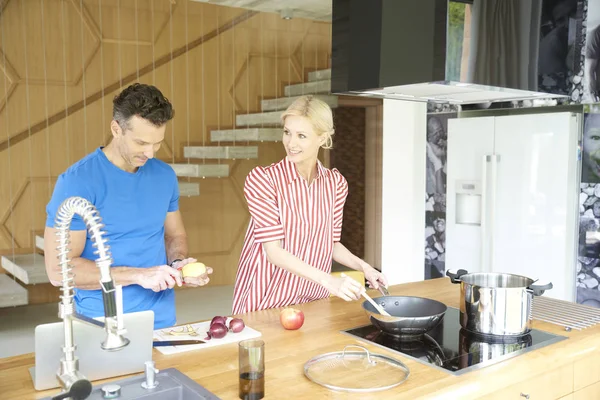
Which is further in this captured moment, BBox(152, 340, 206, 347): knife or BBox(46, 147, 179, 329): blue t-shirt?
BBox(46, 147, 179, 329): blue t-shirt

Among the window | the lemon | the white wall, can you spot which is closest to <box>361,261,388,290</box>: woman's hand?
the lemon

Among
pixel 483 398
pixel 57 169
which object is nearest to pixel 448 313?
pixel 483 398

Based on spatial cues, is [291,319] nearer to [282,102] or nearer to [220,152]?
[220,152]

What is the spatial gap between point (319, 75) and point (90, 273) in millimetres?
4449

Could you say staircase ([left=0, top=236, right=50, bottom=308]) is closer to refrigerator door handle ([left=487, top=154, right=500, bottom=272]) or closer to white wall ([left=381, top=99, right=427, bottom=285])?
white wall ([left=381, top=99, right=427, bottom=285])

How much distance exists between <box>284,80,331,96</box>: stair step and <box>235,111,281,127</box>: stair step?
0.48 m

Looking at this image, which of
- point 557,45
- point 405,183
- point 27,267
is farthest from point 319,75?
point 557,45

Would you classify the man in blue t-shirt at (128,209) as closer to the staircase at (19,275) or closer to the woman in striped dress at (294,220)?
the woman in striped dress at (294,220)

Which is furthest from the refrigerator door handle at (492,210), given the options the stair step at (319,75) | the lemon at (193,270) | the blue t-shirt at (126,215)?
the lemon at (193,270)

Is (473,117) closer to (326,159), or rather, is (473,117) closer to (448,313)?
(326,159)

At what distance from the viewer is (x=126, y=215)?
207 cm

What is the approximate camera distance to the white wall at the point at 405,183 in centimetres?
530

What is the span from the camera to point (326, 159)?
248 inches

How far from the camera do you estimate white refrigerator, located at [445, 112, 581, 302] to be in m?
4.13
